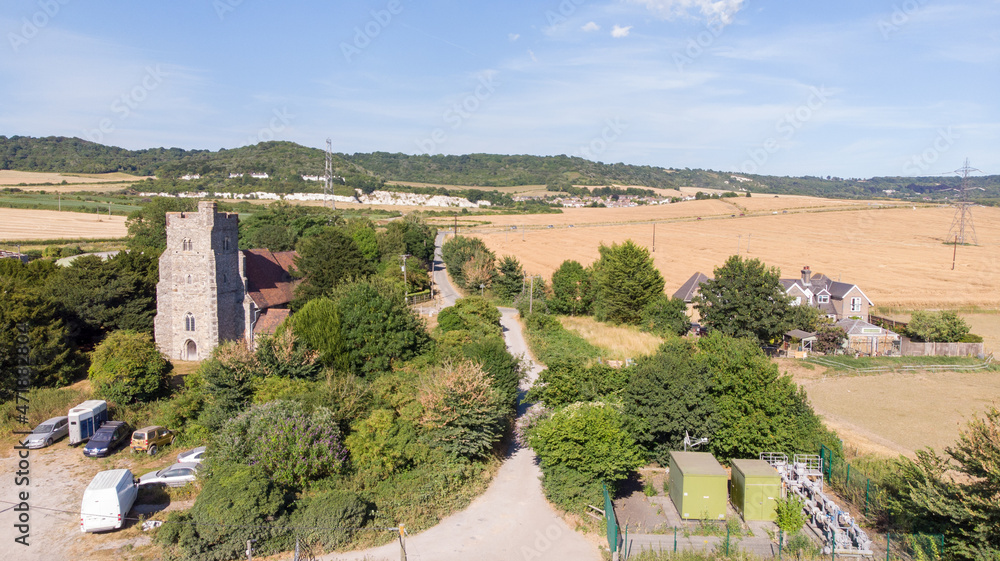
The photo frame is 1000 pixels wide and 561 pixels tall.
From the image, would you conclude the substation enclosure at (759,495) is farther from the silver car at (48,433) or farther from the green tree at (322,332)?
the silver car at (48,433)

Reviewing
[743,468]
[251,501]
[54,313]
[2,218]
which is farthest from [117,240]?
[743,468]

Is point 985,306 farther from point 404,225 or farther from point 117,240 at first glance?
point 117,240

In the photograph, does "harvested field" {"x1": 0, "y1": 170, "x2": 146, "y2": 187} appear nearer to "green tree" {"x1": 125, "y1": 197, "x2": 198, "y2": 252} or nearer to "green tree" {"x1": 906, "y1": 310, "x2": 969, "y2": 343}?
"green tree" {"x1": 125, "y1": 197, "x2": 198, "y2": 252}

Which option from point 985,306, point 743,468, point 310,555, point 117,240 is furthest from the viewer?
point 117,240

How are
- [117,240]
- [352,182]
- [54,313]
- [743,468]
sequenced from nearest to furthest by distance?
[743,468] → [54,313] → [117,240] → [352,182]

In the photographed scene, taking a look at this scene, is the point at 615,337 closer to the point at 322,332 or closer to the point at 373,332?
the point at 373,332

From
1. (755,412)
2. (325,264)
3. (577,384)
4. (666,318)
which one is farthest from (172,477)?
(666,318)
